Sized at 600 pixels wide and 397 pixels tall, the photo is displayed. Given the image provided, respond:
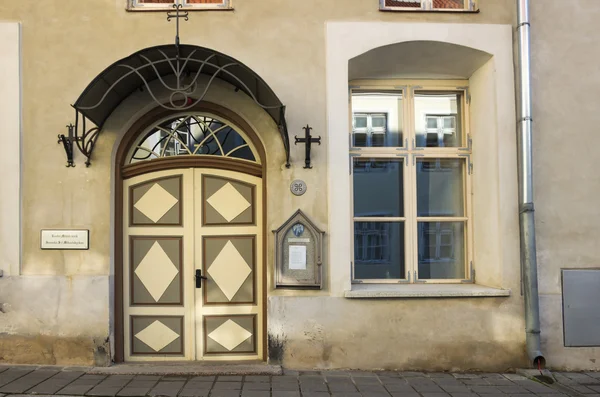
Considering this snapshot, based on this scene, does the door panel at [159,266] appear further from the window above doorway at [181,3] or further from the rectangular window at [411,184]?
the rectangular window at [411,184]

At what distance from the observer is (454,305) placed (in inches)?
234

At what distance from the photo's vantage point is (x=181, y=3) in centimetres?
612

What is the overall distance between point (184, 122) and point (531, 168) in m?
4.16

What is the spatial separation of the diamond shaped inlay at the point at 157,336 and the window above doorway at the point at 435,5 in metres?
4.67

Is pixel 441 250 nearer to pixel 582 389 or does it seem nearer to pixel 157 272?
pixel 582 389

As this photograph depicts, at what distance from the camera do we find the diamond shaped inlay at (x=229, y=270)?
20.5ft

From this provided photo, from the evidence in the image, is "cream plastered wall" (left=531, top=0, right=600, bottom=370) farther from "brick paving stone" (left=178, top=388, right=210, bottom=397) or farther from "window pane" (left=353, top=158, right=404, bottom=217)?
"brick paving stone" (left=178, top=388, right=210, bottom=397)

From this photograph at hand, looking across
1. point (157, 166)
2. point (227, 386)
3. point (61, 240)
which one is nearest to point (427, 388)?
point (227, 386)

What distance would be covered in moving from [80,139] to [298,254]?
278 centimetres

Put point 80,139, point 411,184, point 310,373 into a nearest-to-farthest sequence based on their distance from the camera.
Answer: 1. point 310,373
2. point 80,139
3. point 411,184

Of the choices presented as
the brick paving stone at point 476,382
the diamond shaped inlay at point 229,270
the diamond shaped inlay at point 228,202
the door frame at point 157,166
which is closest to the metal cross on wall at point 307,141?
A: the door frame at point 157,166

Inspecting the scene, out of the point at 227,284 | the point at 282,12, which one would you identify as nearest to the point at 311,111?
the point at 282,12

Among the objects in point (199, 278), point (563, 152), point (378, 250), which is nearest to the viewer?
point (563, 152)

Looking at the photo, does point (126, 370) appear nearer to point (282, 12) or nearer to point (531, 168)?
point (282, 12)
